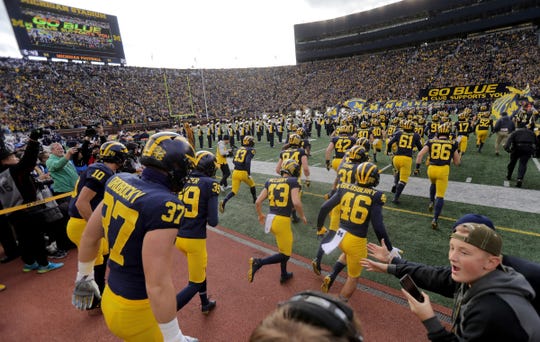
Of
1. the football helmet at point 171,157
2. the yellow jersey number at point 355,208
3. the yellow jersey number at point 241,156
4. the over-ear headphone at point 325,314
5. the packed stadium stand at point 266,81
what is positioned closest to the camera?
the over-ear headphone at point 325,314

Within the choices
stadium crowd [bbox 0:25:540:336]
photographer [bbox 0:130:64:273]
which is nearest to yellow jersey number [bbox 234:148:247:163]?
stadium crowd [bbox 0:25:540:336]

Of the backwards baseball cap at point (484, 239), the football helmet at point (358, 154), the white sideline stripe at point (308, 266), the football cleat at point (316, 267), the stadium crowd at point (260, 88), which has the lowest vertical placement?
the white sideline stripe at point (308, 266)

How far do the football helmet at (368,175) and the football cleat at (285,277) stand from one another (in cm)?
211

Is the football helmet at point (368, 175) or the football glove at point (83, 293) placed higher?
the football helmet at point (368, 175)

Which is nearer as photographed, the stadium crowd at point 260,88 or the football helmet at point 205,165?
the football helmet at point 205,165

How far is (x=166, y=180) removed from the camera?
85.2 inches

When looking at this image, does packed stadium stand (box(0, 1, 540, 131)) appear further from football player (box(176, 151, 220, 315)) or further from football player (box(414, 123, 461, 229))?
football player (box(176, 151, 220, 315))

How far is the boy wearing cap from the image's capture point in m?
1.50

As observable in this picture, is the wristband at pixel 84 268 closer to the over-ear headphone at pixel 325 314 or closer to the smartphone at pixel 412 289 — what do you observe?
the over-ear headphone at pixel 325 314

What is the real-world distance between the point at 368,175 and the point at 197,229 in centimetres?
272

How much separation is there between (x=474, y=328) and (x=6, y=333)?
19.4ft

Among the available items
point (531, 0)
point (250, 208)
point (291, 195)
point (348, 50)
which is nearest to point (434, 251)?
point (291, 195)

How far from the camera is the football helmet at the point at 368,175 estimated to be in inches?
161

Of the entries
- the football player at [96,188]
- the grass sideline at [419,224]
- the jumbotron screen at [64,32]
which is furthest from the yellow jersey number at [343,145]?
the jumbotron screen at [64,32]
